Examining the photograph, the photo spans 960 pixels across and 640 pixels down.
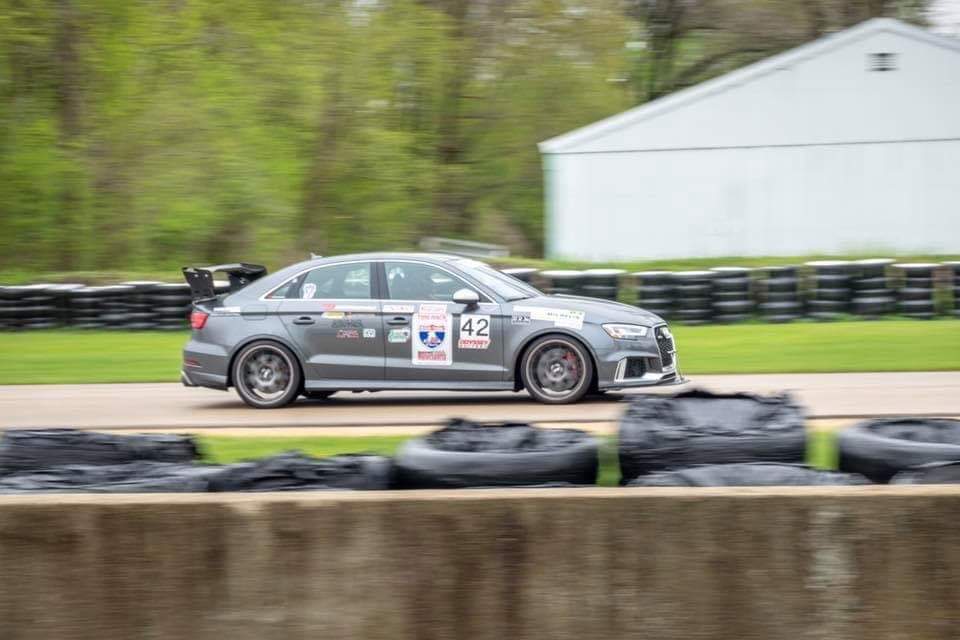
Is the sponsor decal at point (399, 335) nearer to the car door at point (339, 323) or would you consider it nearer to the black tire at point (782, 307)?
the car door at point (339, 323)

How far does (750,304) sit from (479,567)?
50.9 feet

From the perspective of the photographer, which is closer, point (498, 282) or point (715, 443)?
point (715, 443)

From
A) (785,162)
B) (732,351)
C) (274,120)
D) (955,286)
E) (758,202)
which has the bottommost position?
(732,351)

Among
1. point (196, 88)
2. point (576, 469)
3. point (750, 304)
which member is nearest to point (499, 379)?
point (576, 469)

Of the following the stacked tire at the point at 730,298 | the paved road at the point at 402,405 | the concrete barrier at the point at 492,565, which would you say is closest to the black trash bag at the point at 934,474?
the concrete barrier at the point at 492,565

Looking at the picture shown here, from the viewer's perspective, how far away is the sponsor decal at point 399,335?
11.7 meters

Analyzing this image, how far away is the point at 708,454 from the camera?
5625 millimetres

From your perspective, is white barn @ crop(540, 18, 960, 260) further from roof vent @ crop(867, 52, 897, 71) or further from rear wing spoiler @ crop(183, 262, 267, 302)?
rear wing spoiler @ crop(183, 262, 267, 302)

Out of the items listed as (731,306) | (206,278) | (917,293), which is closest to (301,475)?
(206,278)

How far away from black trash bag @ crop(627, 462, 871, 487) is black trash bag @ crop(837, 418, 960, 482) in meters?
0.49

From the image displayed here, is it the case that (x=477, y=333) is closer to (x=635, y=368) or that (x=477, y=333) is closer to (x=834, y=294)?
(x=635, y=368)

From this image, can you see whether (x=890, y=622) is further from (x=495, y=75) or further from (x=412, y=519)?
(x=495, y=75)

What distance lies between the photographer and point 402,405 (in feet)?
40.0

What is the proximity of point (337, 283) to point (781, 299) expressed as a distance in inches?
370
